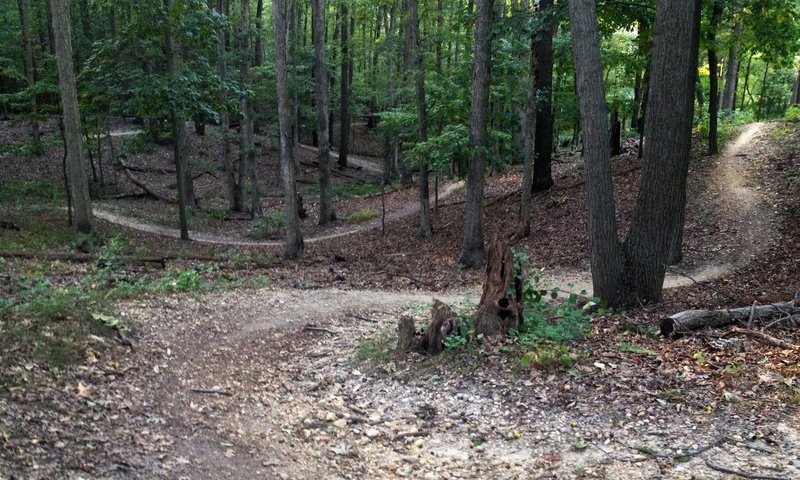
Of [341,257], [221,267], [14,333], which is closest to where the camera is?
[14,333]

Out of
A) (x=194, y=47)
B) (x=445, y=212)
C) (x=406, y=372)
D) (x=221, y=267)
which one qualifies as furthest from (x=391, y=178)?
(x=406, y=372)

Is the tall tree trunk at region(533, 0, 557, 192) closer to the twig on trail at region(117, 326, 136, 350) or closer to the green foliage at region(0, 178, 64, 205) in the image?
the twig on trail at region(117, 326, 136, 350)

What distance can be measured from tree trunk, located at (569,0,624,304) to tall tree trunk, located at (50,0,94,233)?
11.4 metres

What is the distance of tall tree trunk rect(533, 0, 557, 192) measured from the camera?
53.8ft

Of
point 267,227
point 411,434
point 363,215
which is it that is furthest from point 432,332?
point 363,215

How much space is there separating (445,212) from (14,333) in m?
16.6

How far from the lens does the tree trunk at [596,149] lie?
725 cm

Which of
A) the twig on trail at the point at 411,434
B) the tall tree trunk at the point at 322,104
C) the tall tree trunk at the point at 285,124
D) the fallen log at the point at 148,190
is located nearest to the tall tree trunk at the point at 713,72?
the tall tree trunk at the point at 285,124

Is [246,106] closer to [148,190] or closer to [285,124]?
[148,190]

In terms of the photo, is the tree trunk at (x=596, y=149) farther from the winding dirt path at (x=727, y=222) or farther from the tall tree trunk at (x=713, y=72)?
the tall tree trunk at (x=713, y=72)

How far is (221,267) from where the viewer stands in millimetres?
13469

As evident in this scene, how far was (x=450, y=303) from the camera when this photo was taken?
10797mm

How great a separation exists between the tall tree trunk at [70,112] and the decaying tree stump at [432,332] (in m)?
10.8

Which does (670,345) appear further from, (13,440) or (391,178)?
(391,178)
